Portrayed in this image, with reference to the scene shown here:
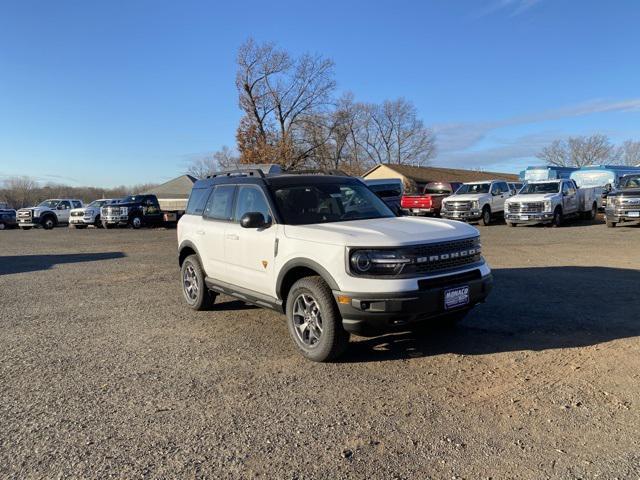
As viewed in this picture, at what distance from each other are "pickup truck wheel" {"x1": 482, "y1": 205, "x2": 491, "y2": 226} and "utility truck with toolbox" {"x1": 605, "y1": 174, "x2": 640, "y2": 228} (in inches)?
201

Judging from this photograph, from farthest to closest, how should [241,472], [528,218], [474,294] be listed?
[528,218] → [474,294] → [241,472]

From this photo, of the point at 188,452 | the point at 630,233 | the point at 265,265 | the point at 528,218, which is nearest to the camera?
the point at 188,452

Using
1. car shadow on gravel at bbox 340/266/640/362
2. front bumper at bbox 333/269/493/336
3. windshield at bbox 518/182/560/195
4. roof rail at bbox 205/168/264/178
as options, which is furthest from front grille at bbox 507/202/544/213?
front bumper at bbox 333/269/493/336

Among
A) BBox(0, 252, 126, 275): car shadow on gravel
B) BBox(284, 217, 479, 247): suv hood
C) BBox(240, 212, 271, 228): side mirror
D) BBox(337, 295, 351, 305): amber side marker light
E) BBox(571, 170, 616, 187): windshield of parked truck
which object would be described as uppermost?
BBox(571, 170, 616, 187): windshield of parked truck

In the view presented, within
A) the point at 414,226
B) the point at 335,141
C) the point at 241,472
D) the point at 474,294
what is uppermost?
the point at 335,141

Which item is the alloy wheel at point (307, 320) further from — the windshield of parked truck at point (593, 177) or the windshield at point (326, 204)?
the windshield of parked truck at point (593, 177)

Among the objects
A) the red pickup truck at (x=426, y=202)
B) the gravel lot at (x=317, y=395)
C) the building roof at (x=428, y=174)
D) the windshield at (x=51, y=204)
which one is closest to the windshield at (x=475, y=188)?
the red pickup truck at (x=426, y=202)

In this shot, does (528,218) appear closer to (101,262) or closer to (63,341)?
(101,262)

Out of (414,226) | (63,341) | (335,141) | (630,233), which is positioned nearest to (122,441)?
(63,341)

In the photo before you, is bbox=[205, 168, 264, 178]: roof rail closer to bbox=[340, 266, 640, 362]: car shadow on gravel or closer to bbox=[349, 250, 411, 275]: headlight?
bbox=[349, 250, 411, 275]: headlight

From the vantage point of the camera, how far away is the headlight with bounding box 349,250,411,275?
446cm

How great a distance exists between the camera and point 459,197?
22438 mm

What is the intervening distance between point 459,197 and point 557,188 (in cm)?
400

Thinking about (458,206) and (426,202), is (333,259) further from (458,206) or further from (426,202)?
(426,202)
